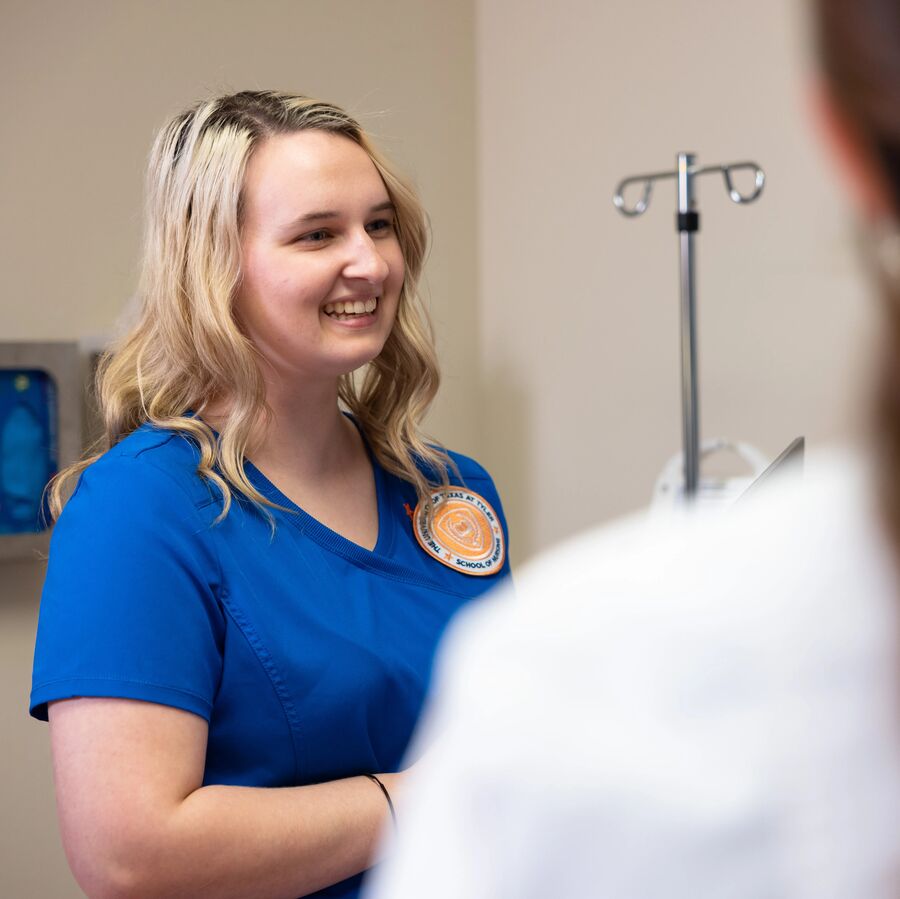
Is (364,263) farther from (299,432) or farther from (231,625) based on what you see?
(231,625)

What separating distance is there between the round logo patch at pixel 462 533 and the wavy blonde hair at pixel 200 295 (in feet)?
0.88

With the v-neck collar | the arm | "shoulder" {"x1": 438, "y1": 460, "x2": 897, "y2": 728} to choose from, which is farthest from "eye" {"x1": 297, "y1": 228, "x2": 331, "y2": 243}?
"shoulder" {"x1": 438, "y1": 460, "x2": 897, "y2": 728}

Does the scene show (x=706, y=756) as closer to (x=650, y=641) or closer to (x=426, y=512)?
(x=650, y=641)

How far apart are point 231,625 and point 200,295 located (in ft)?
1.34

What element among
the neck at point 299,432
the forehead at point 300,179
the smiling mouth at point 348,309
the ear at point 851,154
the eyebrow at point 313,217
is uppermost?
the forehead at point 300,179

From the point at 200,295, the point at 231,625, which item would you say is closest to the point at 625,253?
the point at 200,295

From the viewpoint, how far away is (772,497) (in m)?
0.32

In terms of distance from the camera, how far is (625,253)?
115 inches

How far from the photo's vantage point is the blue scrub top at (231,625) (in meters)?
1.15

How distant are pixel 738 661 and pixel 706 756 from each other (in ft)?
0.08

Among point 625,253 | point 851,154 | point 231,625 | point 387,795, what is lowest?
point 387,795

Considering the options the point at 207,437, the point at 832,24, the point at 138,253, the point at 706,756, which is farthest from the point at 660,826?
the point at 138,253

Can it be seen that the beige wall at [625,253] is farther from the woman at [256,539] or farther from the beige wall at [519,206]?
the woman at [256,539]

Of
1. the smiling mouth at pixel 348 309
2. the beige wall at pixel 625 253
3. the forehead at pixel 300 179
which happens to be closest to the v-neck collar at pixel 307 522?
the smiling mouth at pixel 348 309
